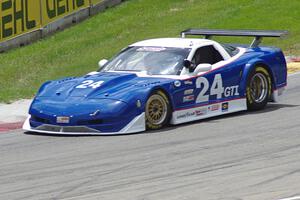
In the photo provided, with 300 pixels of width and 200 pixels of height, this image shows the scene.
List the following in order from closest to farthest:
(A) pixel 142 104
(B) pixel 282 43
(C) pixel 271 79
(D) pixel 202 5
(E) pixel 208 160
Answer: (E) pixel 208 160 < (A) pixel 142 104 < (C) pixel 271 79 < (B) pixel 282 43 < (D) pixel 202 5

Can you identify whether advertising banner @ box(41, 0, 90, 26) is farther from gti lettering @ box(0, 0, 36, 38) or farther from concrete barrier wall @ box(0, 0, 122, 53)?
gti lettering @ box(0, 0, 36, 38)

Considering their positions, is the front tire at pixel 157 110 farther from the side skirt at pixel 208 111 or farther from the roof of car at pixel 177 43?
the roof of car at pixel 177 43

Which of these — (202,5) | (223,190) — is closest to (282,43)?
(202,5)

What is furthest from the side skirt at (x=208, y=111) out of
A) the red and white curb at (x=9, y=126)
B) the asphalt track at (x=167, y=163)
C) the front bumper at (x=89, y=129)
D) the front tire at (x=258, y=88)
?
the red and white curb at (x=9, y=126)

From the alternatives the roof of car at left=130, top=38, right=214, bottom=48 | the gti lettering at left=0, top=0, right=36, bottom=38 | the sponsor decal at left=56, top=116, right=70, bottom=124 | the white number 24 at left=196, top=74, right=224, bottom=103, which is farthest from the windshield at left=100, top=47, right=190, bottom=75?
the gti lettering at left=0, top=0, right=36, bottom=38

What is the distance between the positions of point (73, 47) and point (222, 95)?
43.0 ft

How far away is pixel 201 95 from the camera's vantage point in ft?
46.8

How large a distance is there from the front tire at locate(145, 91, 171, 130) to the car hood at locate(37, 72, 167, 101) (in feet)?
0.66

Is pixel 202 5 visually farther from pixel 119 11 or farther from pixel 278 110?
pixel 278 110

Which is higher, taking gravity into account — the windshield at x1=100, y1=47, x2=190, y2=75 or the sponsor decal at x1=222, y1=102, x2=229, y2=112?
the windshield at x1=100, y1=47, x2=190, y2=75

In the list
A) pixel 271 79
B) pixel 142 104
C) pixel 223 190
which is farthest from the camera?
pixel 271 79

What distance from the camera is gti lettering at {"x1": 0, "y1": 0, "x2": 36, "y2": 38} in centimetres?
2720

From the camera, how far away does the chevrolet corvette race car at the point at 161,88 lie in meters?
13.2

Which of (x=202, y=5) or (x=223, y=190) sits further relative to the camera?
(x=202, y=5)
